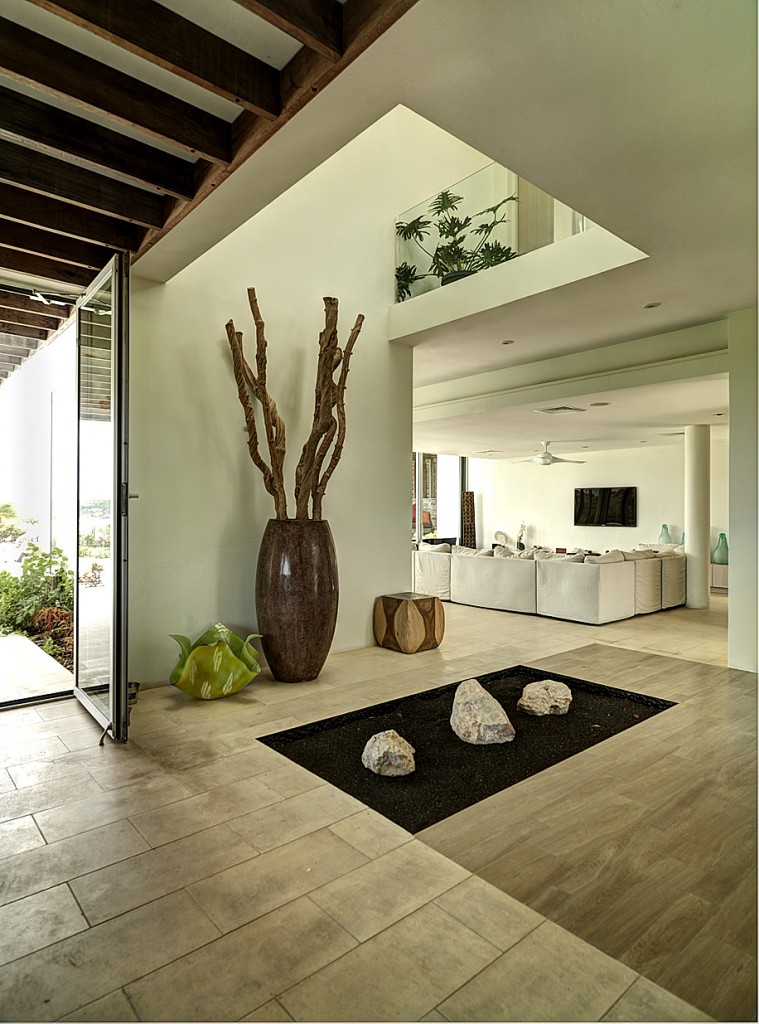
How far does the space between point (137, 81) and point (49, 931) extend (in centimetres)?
281

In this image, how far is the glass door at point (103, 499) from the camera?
3066 mm

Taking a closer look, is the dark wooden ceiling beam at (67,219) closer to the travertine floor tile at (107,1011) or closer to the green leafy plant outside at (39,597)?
the travertine floor tile at (107,1011)

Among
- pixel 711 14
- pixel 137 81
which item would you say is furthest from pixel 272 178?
pixel 711 14

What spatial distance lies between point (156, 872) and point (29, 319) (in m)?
3.81

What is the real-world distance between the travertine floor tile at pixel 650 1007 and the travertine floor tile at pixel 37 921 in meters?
1.42

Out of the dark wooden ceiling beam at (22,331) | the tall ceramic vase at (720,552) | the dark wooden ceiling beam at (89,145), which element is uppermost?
the dark wooden ceiling beam at (89,145)

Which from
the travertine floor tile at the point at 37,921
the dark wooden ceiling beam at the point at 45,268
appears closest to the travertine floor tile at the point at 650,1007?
the travertine floor tile at the point at 37,921

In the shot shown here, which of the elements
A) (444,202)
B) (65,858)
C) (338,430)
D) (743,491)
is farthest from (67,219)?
(743,491)

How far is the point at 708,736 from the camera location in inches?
124

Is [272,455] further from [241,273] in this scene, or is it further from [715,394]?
[715,394]

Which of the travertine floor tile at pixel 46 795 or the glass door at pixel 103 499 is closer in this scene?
the travertine floor tile at pixel 46 795

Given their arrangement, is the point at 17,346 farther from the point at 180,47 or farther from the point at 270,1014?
the point at 270,1014

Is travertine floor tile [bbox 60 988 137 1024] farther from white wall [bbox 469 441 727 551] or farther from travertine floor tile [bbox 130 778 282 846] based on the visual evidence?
white wall [bbox 469 441 727 551]

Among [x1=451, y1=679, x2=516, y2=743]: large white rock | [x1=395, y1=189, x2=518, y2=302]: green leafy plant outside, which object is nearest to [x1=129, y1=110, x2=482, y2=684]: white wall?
[x1=395, y1=189, x2=518, y2=302]: green leafy plant outside
